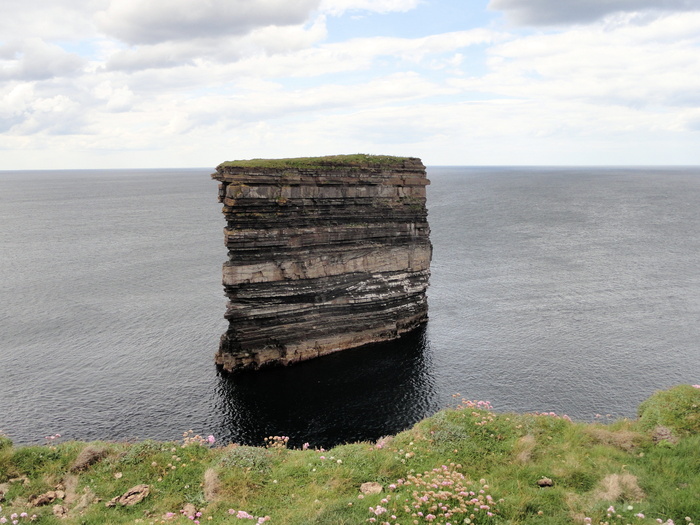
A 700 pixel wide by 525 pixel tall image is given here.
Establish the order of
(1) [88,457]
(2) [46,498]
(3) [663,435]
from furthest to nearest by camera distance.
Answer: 1. (3) [663,435]
2. (1) [88,457]
3. (2) [46,498]

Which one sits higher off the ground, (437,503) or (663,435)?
(437,503)

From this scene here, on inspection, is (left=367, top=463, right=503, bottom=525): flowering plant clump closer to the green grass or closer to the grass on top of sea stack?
the grass on top of sea stack

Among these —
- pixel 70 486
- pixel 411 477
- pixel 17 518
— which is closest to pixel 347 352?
pixel 411 477

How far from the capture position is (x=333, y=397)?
43.1m

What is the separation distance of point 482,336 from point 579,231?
248 feet

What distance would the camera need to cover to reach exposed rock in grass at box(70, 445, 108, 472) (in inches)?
818

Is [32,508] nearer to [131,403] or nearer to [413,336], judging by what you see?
[131,403]

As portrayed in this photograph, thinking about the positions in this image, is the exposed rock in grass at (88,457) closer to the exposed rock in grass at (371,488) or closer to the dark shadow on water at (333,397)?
the exposed rock in grass at (371,488)

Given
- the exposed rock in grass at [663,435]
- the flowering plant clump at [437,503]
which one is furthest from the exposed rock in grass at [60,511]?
the exposed rock in grass at [663,435]

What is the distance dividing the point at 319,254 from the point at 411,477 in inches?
1343

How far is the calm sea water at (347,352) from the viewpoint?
4009cm

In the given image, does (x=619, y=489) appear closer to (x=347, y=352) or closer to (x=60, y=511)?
(x=60, y=511)

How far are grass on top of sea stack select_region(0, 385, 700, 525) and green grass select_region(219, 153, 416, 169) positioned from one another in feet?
102

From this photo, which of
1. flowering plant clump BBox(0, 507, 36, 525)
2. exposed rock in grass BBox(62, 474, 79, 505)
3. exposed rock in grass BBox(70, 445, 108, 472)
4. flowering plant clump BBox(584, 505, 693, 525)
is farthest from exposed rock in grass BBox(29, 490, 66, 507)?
flowering plant clump BBox(584, 505, 693, 525)
